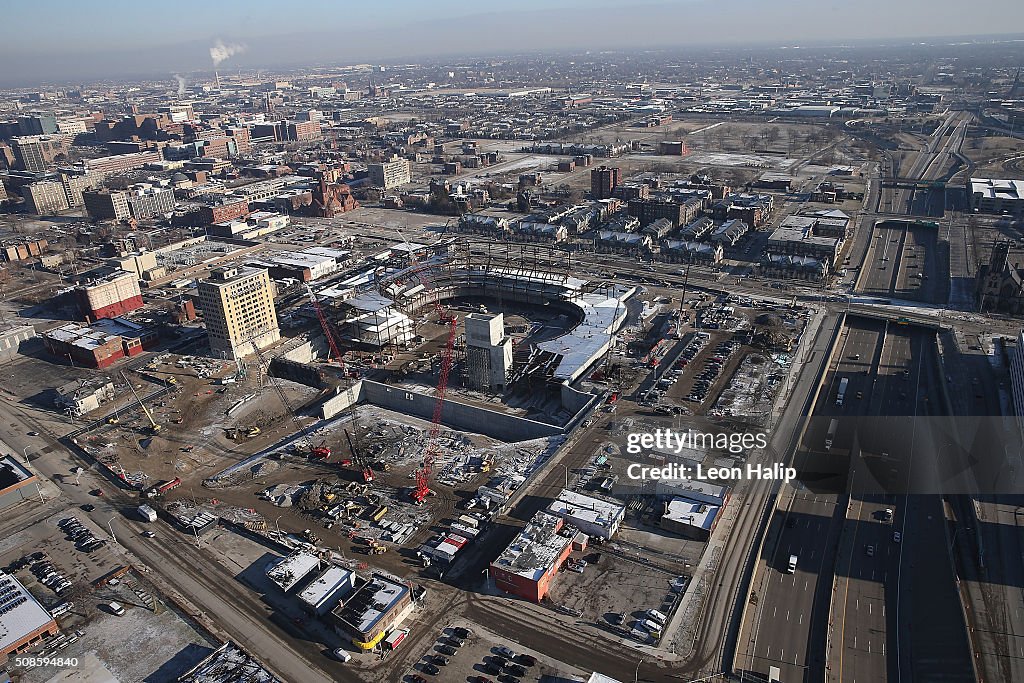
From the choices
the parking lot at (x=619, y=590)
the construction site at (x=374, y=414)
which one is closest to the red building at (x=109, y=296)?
the construction site at (x=374, y=414)

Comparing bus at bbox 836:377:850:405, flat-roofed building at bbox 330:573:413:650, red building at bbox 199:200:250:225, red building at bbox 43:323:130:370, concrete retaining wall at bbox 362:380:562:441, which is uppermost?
red building at bbox 199:200:250:225

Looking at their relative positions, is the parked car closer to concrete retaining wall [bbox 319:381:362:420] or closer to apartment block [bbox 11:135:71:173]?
concrete retaining wall [bbox 319:381:362:420]

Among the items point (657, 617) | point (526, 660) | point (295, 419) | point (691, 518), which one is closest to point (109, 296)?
point (295, 419)

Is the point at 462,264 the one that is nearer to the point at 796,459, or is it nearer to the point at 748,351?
the point at 748,351

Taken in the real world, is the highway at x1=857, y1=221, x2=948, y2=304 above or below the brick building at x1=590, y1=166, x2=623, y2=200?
below

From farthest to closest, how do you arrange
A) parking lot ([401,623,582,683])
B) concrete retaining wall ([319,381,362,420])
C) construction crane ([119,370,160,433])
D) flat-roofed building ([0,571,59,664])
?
concrete retaining wall ([319,381,362,420]) → construction crane ([119,370,160,433]) → flat-roofed building ([0,571,59,664]) → parking lot ([401,623,582,683])

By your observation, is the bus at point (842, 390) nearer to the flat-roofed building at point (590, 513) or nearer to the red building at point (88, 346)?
the flat-roofed building at point (590, 513)

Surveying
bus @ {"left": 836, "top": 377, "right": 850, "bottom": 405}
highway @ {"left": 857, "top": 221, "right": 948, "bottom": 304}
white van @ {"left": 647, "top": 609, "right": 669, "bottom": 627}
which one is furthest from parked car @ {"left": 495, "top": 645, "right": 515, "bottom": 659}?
highway @ {"left": 857, "top": 221, "right": 948, "bottom": 304}

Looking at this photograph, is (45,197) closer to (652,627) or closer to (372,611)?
(372,611)

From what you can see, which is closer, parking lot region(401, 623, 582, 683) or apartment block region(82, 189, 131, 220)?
parking lot region(401, 623, 582, 683)
